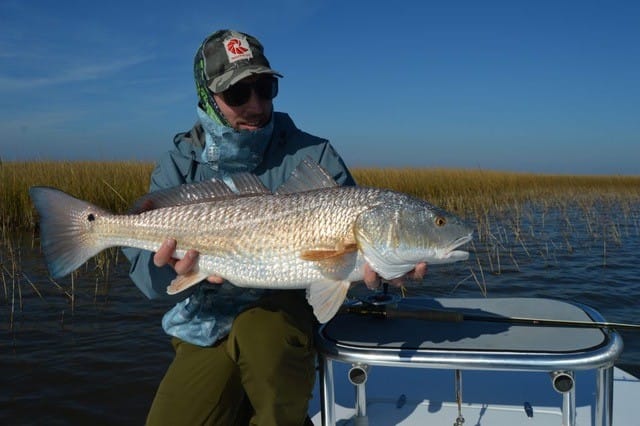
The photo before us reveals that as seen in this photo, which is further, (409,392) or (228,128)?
(409,392)

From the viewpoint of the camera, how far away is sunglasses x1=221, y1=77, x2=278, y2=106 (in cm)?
335

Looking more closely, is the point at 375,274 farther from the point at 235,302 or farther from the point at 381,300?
the point at 235,302

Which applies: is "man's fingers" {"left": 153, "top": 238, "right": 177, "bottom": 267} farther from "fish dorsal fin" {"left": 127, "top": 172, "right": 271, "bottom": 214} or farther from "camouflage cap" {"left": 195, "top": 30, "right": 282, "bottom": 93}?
"camouflage cap" {"left": 195, "top": 30, "right": 282, "bottom": 93}

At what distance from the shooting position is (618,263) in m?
10.3

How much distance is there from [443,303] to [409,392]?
716 mm

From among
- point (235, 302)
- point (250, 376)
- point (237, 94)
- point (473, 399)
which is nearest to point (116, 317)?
point (235, 302)

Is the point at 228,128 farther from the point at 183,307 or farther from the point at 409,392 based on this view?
the point at 409,392

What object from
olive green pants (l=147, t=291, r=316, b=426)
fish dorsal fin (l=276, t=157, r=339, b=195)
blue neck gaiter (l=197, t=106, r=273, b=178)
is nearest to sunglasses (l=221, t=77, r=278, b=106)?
blue neck gaiter (l=197, t=106, r=273, b=178)

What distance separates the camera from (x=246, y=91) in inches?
133

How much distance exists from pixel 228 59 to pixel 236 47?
0.10 metres

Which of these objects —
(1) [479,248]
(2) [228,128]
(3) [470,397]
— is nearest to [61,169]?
(1) [479,248]

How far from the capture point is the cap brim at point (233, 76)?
325 cm

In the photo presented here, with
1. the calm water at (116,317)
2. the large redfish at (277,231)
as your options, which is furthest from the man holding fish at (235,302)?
the calm water at (116,317)

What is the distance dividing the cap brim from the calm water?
319 cm
